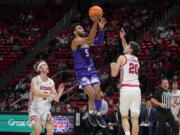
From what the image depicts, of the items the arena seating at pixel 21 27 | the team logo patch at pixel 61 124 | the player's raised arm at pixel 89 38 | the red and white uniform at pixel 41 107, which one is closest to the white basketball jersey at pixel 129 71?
the player's raised arm at pixel 89 38

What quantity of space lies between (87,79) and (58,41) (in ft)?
47.4

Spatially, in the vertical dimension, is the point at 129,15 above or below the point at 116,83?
above

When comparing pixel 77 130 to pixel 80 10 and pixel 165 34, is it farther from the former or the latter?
pixel 80 10

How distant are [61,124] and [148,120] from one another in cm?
292

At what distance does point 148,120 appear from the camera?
1401 cm

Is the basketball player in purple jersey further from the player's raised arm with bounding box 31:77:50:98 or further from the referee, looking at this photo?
the referee

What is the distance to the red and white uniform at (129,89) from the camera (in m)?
9.45

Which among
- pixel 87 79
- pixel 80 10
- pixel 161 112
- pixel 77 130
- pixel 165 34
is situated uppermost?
pixel 80 10

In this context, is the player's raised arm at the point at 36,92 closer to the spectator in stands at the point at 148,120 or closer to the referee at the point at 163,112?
the referee at the point at 163,112

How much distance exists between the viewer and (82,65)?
10.1 metres

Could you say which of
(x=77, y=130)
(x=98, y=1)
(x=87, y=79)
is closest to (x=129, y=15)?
(x=98, y=1)

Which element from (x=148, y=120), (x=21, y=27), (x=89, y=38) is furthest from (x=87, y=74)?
(x=21, y=27)

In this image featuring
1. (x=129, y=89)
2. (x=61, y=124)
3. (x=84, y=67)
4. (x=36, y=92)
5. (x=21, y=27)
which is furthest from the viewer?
(x=21, y=27)

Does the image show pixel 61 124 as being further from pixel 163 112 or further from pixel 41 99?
pixel 41 99
